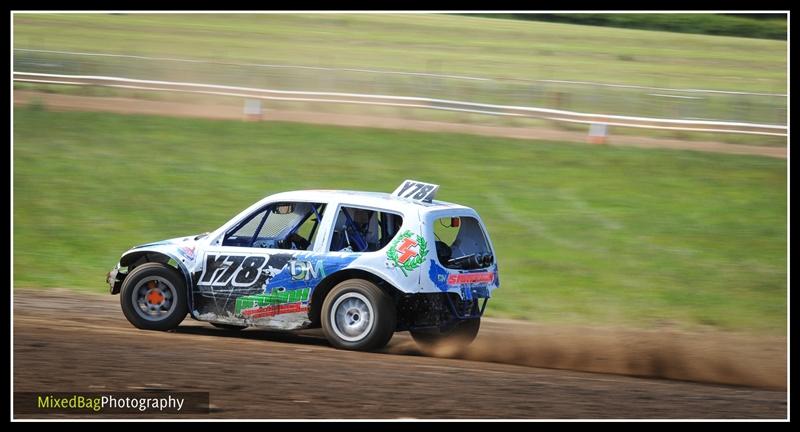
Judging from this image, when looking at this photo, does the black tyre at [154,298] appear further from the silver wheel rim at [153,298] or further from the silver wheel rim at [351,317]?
the silver wheel rim at [351,317]

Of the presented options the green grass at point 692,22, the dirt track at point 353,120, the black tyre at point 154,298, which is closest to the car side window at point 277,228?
the black tyre at point 154,298

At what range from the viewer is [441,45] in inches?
1298

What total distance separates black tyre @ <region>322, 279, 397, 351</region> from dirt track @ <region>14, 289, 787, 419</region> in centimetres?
16

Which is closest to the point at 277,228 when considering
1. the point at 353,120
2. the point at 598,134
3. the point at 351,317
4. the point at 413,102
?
the point at 351,317

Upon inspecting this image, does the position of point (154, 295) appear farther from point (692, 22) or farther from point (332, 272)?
point (692, 22)

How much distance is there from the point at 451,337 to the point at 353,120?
1614 centimetres

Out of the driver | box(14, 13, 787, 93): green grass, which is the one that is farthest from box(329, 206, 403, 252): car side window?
box(14, 13, 787, 93): green grass

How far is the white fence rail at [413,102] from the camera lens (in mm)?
27234

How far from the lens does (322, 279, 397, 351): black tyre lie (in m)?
10.3

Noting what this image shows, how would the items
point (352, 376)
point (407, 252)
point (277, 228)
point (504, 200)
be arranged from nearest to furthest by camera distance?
point (352, 376) < point (407, 252) < point (277, 228) < point (504, 200)

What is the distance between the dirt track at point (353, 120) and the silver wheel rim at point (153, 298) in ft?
51.4

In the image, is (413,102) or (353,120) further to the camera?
(413,102)

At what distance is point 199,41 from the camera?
33875 mm
